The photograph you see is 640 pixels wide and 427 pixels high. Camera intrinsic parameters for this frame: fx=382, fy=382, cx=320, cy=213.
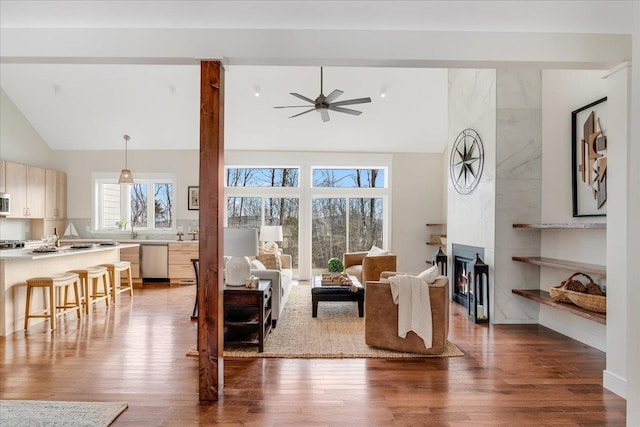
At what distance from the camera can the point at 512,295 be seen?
15.9ft

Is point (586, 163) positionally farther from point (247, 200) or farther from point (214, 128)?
point (247, 200)

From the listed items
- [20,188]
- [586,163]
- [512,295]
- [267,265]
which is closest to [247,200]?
[267,265]

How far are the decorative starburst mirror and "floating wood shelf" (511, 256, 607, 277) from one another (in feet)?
4.13

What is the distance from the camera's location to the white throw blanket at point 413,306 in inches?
144

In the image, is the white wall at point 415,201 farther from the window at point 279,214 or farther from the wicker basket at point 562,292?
the wicker basket at point 562,292

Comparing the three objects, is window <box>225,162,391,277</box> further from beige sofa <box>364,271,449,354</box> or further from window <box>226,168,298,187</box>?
beige sofa <box>364,271,449,354</box>

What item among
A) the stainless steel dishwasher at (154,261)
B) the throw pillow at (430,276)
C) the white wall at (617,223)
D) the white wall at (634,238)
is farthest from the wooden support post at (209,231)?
the stainless steel dishwasher at (154,261)

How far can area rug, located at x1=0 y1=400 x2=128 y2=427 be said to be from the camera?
2434mm

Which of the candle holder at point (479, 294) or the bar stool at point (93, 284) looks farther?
the bar stool at point (93, 284)

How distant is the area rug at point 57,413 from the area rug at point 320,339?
107 cm

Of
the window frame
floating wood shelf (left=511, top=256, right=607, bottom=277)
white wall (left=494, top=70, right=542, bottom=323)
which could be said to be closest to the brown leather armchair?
white wall (left=494, top=70, right=542, bottom=323)

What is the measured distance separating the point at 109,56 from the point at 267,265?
3.97m

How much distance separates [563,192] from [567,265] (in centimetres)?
101

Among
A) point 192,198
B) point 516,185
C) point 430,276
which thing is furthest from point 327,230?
point 430,276
